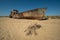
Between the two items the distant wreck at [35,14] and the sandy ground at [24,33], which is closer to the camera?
the sandy ground at [24,33]

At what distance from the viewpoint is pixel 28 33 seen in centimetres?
349

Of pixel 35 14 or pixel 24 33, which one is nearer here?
pixel 24 33

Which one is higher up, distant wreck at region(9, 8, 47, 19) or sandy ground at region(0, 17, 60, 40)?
distant wreck at region(9, 8, 47, 19)

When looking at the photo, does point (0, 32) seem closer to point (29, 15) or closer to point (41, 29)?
point (41, 29)

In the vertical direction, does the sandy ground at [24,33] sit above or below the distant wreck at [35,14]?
below

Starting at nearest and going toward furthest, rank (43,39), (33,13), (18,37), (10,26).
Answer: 1. (43,39)
2. (18,37)
3. (10,26)
4. (33,13)

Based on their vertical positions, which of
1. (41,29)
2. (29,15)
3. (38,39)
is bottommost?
(38,39)

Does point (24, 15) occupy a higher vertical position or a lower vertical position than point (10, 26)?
higher

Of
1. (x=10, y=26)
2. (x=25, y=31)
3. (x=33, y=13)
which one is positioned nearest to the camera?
(x=25, y=31)

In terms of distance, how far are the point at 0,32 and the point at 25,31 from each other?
978 millimetres

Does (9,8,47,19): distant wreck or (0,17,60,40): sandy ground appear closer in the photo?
(0,17,60,40): sandy ground

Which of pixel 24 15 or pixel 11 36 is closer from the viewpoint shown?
pixel 11 36

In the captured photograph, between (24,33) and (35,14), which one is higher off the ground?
(35,14)

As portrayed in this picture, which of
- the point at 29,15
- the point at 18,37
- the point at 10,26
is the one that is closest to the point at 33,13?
the point at 29,15
